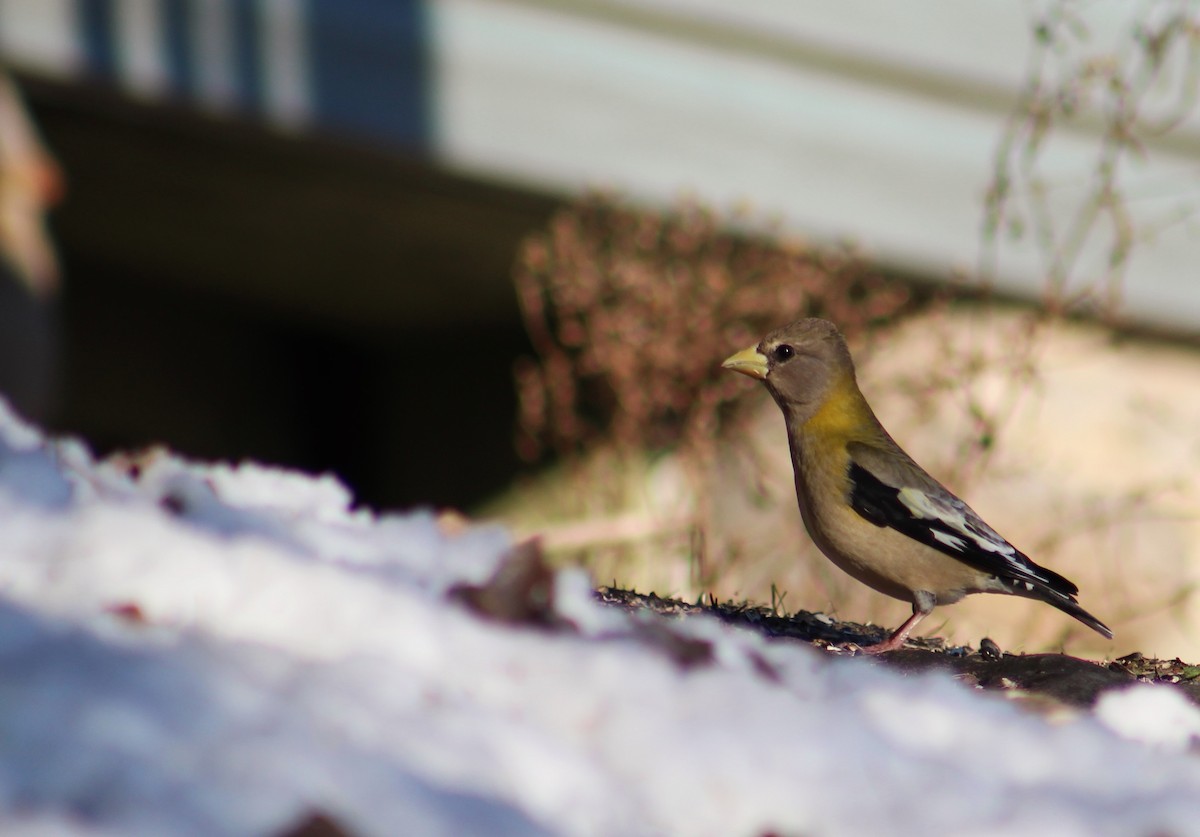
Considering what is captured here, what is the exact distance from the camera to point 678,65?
26.9 ft

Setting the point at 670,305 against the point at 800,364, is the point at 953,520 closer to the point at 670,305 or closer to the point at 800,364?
the point at 800,364

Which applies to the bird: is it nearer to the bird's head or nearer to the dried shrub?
the bird's head

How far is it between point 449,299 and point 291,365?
8.42 feet

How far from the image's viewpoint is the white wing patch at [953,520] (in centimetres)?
351

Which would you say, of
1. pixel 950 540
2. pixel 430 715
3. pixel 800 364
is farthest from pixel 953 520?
pixel 430 715

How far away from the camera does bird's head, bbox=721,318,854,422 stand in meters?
3.86

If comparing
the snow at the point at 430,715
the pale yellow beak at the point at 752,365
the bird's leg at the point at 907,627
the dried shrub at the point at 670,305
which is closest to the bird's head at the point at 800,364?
the pale yellow beak at the point at 752,365

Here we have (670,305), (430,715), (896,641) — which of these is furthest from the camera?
(670,305)

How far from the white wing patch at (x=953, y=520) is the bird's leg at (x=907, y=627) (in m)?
0.16

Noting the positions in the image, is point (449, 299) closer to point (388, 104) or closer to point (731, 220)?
point (388, 104)

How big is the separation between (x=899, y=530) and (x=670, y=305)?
2768 mm

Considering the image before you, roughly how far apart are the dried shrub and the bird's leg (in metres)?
2.42

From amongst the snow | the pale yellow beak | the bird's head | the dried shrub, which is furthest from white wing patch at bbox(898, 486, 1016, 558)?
the dried shrub

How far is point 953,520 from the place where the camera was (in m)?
3.54
